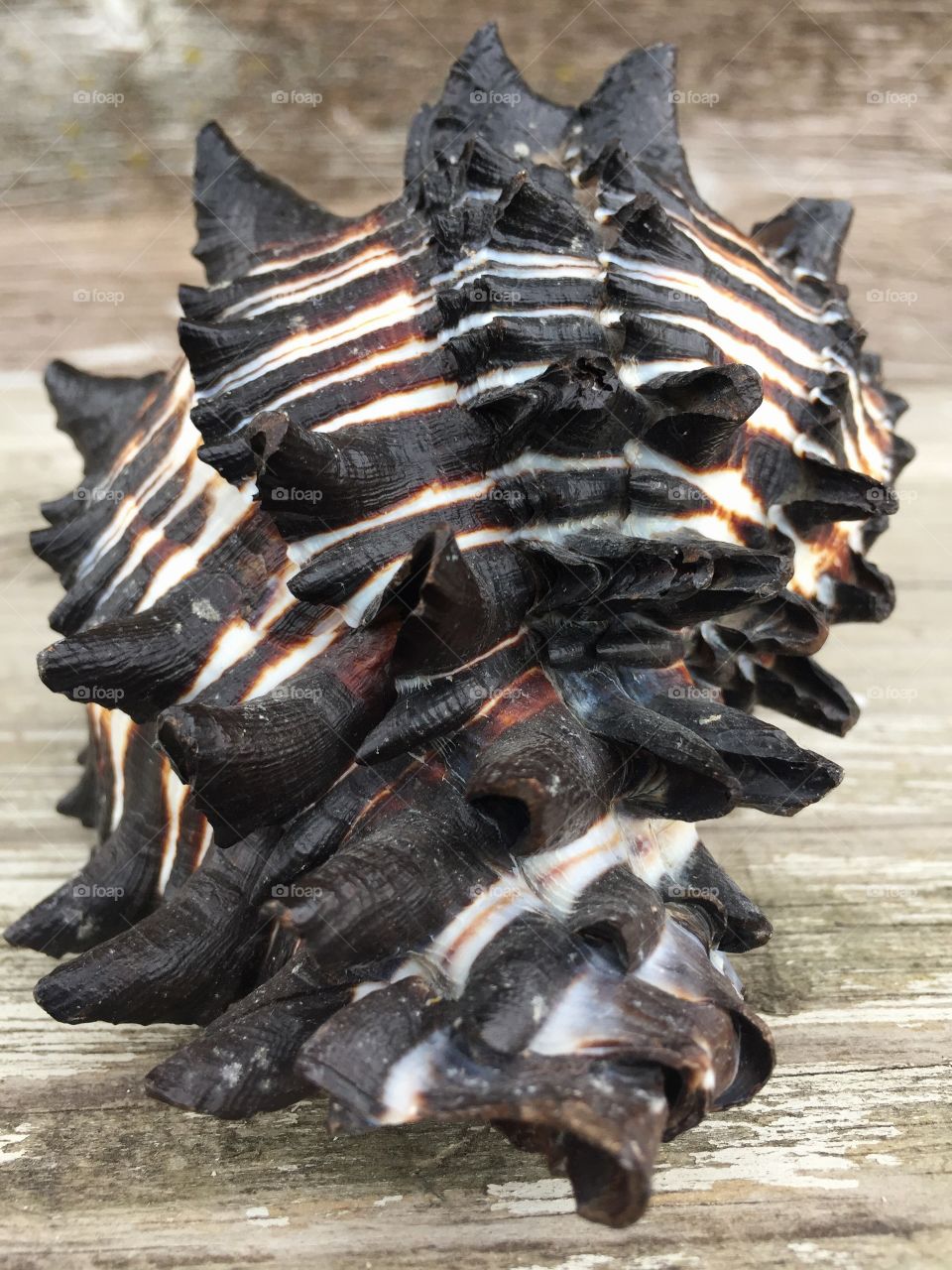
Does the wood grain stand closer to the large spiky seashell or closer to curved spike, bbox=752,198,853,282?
the large spiky seashell

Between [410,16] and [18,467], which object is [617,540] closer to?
[18,467]

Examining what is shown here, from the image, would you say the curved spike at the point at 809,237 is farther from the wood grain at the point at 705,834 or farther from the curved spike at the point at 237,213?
the wood grain at the point at 705,834

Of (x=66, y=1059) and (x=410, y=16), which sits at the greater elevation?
(x=410, y=16)

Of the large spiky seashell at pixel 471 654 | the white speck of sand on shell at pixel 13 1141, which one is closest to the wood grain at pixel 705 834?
the white speck of sand on shell at pixel 13 1141

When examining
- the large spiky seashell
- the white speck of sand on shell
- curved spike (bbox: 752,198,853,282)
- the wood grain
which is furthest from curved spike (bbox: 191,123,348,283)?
the white speck of sand on shell

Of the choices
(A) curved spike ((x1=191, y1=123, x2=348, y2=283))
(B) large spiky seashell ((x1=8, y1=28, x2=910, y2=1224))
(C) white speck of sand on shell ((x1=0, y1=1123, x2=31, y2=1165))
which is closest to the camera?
(B) large spiky seashell ((x1=8, y1=28, x2=910, y2=1224))

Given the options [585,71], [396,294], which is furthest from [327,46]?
[396,294]

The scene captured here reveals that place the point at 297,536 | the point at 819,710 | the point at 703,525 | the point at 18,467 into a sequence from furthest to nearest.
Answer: the point at 18,467 < the point at 819,710 < the point at 703,525 < the point at 297,536
